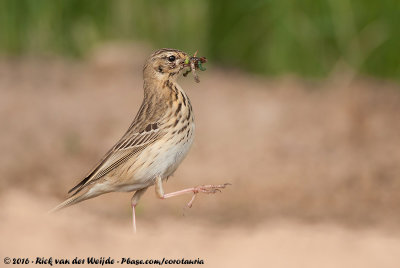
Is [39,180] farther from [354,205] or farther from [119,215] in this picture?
[354,205]

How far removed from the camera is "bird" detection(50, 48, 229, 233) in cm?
586

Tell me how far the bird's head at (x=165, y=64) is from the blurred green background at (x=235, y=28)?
28.2 feet

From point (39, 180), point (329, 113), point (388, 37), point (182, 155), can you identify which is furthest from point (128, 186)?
point (388, 37)

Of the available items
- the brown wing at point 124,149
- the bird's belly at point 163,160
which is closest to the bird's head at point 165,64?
the brown wing at point 124,149

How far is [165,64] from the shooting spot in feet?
19.5

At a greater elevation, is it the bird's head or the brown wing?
the bird's head

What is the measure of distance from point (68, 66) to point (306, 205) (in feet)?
19.5

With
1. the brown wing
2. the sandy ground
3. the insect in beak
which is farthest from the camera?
the sandy ground

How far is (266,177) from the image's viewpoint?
41.0 feet

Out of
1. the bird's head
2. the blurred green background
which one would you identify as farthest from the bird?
the blurred green background

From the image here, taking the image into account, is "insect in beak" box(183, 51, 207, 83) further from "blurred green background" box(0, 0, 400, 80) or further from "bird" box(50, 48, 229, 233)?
"blurred green background" box(0, 0, 400, 80)

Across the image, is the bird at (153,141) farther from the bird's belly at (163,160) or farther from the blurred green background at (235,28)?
the blurred green background at (235,28)

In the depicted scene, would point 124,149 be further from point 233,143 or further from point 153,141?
point 233,143

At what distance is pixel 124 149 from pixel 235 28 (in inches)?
390
